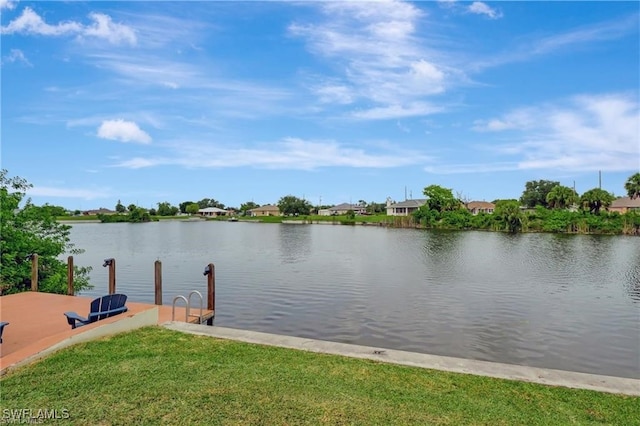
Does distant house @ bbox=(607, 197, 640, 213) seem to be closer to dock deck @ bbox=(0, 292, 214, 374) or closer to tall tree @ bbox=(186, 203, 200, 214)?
dock deck @ bbox=(0, 292, 214, 374)

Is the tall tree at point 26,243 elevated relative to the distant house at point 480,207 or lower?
lower

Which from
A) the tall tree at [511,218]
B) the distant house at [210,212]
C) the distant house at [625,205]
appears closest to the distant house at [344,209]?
the distant house at [210,212]

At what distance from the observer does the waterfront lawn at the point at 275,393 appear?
478 centimetres

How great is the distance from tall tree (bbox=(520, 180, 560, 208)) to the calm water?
85.1m

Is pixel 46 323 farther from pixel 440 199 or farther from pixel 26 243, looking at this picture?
pixel 440 199

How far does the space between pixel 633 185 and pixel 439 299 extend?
6712 centimetres

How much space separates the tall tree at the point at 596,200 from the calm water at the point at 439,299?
125 feet

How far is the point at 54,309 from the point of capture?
11.0 m

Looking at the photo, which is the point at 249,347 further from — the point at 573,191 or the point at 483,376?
the point at 573,191

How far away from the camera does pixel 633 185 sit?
6738cm

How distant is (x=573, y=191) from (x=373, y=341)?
7624 centimetres

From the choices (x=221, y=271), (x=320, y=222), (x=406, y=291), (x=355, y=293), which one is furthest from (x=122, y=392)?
(x=320, y=222)

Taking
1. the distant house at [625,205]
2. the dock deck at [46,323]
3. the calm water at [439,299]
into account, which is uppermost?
the distant house at [625,205]

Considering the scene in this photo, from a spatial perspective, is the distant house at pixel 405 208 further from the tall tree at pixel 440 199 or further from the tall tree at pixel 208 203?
the tall tree at pixel 208 203
